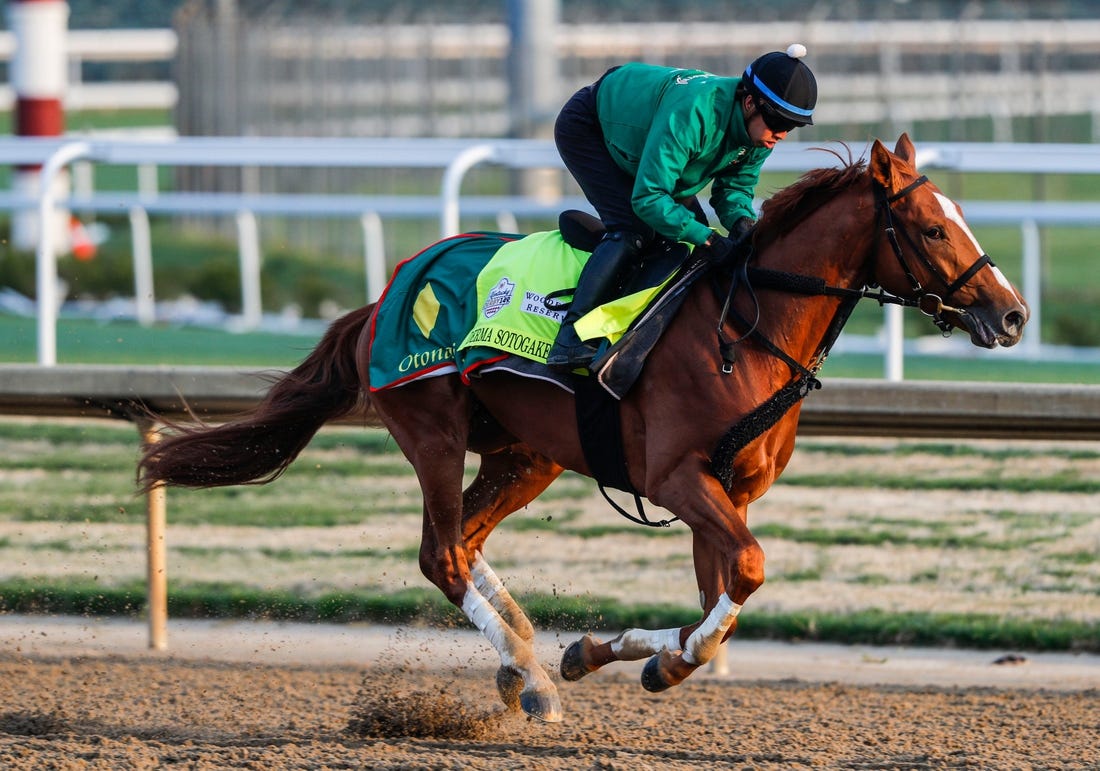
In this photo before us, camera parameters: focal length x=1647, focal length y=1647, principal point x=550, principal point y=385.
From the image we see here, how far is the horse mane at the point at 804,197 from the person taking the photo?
13.9ft

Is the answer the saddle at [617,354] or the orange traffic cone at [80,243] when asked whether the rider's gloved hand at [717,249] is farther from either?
the orange traffic cone at [80,243]

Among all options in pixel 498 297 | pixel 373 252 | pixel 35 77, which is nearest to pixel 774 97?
pixel 498 297

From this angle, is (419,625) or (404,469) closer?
(419,625)

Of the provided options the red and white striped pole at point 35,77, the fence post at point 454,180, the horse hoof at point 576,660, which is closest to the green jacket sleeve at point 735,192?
the horse hoof at point 576,660

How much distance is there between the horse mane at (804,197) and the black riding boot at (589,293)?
353mm

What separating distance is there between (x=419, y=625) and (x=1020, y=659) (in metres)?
2.21

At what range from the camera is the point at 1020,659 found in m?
5.70

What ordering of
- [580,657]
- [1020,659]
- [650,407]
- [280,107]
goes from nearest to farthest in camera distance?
[650,407], [580,657], [1020,659], [280,107]

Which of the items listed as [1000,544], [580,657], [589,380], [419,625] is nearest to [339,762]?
[580,657]

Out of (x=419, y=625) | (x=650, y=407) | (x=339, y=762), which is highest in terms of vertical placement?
(x=650, y=407)

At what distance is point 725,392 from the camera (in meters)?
4.20

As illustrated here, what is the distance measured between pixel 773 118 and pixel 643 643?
1442 millimetres

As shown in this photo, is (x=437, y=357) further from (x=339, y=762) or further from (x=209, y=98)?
(x=209, y=98)

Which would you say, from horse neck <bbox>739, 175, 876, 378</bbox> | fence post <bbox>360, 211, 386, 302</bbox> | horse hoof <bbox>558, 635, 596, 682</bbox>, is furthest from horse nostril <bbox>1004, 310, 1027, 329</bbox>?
fence post <bbox>360, 211, 386, 302</bbox>
